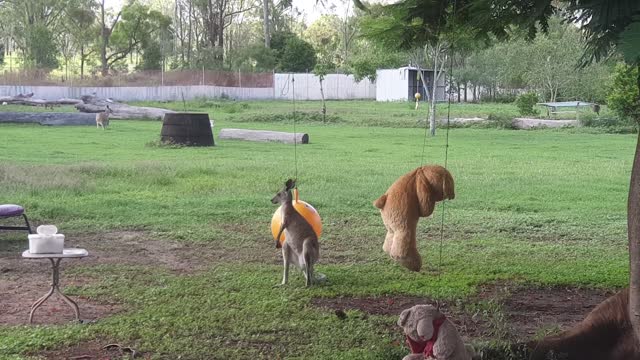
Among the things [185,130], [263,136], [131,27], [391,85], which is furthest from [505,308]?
[131,27]

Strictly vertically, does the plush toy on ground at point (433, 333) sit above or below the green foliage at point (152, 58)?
below

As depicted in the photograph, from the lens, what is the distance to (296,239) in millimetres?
6238

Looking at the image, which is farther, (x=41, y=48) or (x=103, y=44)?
(x=103, y=44)

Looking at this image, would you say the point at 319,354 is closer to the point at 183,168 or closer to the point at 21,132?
the point at 183,168

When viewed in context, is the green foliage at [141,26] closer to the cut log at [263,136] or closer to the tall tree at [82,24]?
the tall tree at [82,24]

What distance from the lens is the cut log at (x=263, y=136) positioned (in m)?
19.5

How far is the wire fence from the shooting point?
4541 centimetres

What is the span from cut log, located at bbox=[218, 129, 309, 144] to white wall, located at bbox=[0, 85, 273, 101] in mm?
22265

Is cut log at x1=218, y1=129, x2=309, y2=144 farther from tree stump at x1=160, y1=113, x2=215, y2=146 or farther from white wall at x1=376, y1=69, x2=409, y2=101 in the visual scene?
white wall at x1=376, y1=69, x2=409, y2=101

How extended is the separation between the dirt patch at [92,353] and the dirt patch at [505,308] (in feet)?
5.08

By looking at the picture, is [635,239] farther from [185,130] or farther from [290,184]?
[185,130]

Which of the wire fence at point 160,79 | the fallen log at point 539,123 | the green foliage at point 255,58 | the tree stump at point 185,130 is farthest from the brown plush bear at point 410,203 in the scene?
the wire fence at point 160,79

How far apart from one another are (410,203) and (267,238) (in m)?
3.86

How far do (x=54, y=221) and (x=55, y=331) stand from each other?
443cm
